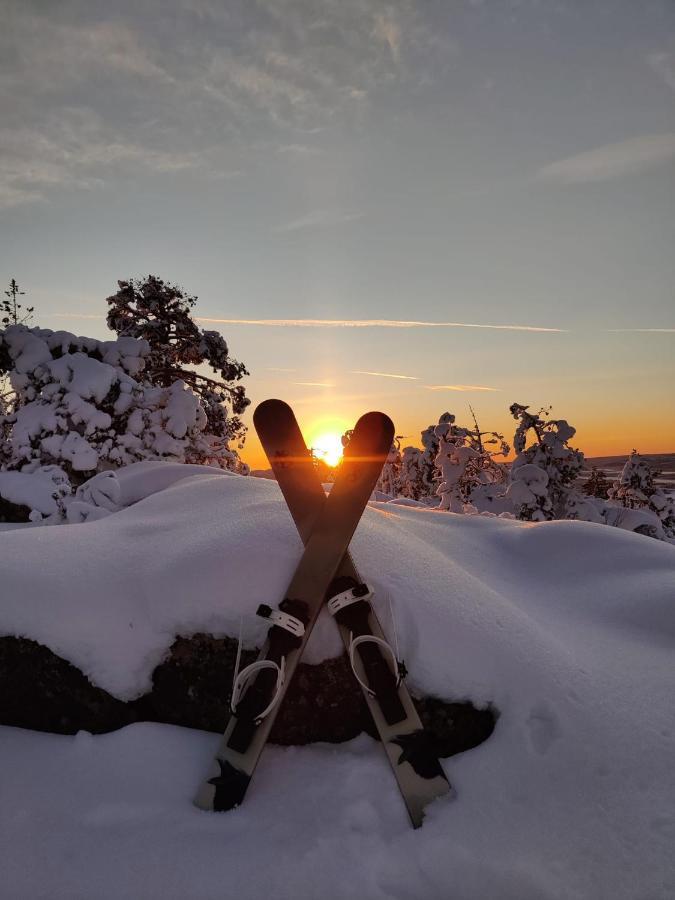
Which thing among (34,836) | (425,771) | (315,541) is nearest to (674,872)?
(425,771)

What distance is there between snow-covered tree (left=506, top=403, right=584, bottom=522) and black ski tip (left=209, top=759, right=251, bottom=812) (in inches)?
394

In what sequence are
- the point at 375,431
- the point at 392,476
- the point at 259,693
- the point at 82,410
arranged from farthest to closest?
the point at 392,476 → the point at 82,410 → the point at 375,431 → the point at 259,693

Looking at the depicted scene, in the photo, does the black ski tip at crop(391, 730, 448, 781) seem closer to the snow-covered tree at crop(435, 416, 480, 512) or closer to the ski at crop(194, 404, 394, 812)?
the ski at crop(194, 404, 394, 812)

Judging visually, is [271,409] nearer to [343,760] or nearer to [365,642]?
[365,642]

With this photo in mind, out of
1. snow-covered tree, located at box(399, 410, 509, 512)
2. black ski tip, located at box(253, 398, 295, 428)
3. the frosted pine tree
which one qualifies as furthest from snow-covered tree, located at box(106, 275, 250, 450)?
black ski tip, located at box(253, 398, 295, 428)

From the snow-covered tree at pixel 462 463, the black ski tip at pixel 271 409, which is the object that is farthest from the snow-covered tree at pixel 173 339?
the black ski tip at pixel 271 409

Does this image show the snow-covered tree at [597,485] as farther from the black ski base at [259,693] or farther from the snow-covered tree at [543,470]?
the black ski base at [259,693]

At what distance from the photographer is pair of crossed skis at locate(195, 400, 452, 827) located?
196 cm

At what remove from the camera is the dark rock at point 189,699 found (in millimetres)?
2229

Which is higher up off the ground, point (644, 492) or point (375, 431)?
point (375, 431)

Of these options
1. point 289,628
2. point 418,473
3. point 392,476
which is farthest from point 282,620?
point 392,476

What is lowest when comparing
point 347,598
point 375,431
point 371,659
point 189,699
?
point 189,699

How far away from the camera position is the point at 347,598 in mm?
2279

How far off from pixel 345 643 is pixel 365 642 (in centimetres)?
10
